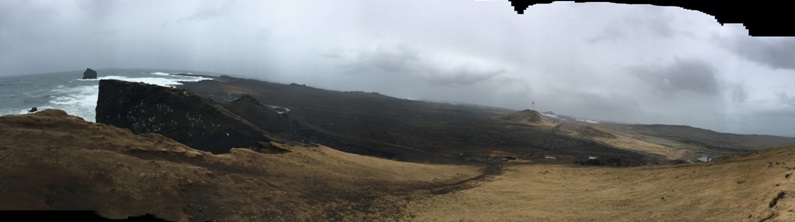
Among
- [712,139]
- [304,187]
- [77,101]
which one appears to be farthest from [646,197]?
[712,139]

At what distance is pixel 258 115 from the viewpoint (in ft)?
155

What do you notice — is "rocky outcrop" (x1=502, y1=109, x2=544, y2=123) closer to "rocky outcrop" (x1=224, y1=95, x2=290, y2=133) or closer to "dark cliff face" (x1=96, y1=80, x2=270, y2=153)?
"rocky outcrop" (x1=224, y1=95, x2=290, y2=133)

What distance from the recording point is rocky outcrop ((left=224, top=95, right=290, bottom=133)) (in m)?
46.0

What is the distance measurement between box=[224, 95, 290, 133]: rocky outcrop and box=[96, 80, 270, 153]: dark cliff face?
39.2 ft

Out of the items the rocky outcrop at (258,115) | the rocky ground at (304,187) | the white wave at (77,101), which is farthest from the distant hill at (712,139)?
the white wave at (77,101)

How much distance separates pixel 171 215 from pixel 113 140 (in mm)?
5806

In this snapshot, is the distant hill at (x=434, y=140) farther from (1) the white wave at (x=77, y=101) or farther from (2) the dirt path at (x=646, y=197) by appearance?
(1) the white wave at (x=77, y=101)

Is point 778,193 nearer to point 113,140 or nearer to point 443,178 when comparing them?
point 443,178

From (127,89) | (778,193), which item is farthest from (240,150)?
(778,193)

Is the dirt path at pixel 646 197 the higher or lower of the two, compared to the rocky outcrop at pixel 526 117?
lower

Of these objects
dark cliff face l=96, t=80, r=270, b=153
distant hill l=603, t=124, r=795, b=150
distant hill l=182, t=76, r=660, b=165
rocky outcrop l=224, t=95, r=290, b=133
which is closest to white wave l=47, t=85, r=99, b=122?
rocky outcrop l=224, t=95, r=290, b=133

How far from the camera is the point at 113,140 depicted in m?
17.5

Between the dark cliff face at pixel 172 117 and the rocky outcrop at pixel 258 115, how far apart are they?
39.2 feet

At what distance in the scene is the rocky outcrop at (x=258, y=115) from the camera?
46000 mm
